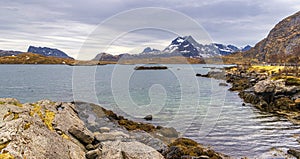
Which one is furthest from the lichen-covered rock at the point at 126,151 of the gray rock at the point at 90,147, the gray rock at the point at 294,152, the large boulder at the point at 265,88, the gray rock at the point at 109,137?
the large boulder at the point at 265,88

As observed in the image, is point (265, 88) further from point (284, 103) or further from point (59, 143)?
point (59, 143)

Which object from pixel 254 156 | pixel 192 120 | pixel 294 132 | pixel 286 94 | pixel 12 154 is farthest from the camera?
pixel 286 94

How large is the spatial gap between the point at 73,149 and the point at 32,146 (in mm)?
2971

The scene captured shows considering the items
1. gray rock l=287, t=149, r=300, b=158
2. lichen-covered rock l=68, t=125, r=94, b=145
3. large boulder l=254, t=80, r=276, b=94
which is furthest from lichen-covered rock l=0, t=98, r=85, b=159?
large boulder l=254, t=80, r=276, b=94

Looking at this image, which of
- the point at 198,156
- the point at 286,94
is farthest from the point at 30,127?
the point at 286,94

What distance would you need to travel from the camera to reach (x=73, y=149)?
11.8 metres

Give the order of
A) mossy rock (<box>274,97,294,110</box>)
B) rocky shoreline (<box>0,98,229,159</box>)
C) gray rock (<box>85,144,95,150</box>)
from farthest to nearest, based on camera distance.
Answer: mossy rock (<box>274,97,294,110</box>), gray rock (<box>85,144,95,150</box>), rocky shoreline (<box>0,98,229,159</box>)

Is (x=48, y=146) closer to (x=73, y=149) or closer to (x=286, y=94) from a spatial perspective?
(x=73, y=149)

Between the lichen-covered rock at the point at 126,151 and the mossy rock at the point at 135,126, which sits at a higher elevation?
the lichen-covered rock at the point at 126,151

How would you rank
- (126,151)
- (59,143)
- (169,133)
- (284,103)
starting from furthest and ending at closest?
(284,103)
(169,133)
(126,151)
(59,143)

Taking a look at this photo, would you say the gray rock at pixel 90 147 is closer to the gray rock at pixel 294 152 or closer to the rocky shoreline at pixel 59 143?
the rocky shoreline at pixel 59 143

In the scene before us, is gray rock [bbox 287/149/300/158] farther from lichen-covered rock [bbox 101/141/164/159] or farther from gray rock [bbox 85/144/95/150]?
gray rock [bbox 85/144/95/150]

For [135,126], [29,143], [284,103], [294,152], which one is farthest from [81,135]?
[284,103]

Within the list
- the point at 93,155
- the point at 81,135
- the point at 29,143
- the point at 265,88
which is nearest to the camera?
the point at 29,143
